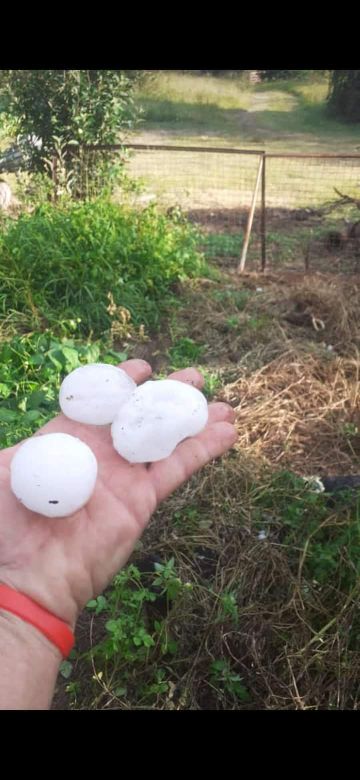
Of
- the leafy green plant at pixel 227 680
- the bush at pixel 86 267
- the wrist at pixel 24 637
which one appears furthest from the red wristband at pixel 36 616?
the bush at pixel 86 267

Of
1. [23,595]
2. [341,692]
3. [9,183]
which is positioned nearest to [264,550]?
[341,692]

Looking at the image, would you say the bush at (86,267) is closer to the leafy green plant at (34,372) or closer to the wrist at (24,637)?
the leafy green plant at (34,372)

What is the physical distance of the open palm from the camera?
1422 millimetres

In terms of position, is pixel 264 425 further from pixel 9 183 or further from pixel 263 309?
pixel 9 183

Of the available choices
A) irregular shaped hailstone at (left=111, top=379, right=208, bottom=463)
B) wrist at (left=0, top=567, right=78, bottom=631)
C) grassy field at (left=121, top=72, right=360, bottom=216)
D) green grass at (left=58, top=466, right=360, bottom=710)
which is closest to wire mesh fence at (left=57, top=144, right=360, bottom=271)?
grassy field at (left=121, top=72, right=360, bottom=216)

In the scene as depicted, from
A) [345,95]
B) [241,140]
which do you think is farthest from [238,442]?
[241,140]

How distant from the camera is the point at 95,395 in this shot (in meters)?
1.97

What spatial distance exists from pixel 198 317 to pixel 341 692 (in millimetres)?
2867

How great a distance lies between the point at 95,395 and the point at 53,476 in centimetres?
49

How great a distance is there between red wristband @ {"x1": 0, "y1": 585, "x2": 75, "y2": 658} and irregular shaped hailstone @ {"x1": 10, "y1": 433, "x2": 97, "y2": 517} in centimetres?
23

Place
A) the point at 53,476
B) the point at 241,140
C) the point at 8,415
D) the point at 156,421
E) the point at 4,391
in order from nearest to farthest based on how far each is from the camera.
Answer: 1. the point at 53,476
2. the point at 156,421
3. the point at 8,415
4. the point at 4,391
5. the point at 241,140

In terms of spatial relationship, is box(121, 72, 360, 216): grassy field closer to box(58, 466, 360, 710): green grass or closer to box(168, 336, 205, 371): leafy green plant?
box(168, 336, 205, 371): leafy green plant

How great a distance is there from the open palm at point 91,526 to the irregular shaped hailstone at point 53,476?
0.18 feet

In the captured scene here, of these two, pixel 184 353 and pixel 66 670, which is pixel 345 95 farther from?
pixel 66 670
